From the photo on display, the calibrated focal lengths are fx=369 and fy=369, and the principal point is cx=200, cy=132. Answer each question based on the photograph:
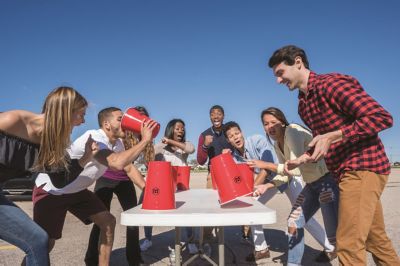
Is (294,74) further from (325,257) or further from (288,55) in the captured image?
(325,257)

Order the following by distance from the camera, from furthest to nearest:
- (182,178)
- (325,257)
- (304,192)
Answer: (325,257) → (182,178) → (304,192)

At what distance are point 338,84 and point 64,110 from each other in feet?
5.57

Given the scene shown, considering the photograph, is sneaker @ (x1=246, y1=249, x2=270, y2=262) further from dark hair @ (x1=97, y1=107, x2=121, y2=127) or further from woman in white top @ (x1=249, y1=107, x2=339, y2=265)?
dark hair @ (x1=97, y1=107, x2=121, y2=127)

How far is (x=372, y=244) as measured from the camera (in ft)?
7.48

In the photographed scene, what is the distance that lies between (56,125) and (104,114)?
130cm

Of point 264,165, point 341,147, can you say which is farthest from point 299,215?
point 341,147

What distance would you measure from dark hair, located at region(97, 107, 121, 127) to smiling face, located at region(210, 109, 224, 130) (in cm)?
220

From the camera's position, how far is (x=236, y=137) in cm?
447

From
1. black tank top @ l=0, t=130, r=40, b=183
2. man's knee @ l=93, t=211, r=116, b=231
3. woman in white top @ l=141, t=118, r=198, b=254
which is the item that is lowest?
man's knee @ l=93, t=211, r=116, b=231

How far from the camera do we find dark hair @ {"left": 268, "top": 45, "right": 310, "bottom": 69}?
2.42 m

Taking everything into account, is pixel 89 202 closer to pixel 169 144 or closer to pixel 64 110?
pixel 64 110

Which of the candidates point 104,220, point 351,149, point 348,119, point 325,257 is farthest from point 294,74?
point 325,257

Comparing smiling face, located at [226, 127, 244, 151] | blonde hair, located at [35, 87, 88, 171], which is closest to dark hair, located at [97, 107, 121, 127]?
blonde hair, located at [35, 87, 88, 171]

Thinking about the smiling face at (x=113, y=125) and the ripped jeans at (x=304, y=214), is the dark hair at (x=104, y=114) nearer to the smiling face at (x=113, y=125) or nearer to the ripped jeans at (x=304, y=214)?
the smiling face at (x=113, y=125)
